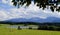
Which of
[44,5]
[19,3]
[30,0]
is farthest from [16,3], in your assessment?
[44,5]

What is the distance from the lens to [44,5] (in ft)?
11.6

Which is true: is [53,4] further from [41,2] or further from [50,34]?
[50,34]

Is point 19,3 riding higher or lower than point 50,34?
higher

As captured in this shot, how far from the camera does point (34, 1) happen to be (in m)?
3.45

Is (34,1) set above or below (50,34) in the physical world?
above

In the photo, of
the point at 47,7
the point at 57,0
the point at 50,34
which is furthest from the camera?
the point at 50,34

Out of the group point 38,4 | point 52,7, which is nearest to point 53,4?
point 52,7

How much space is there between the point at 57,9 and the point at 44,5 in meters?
0.26

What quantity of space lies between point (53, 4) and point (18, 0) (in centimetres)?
67

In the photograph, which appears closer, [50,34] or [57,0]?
[57,0]

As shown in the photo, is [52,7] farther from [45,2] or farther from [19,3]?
[19,3]

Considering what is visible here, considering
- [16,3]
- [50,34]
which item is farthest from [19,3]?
[50,34]

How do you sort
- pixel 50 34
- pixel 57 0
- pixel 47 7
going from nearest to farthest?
pixel 57 0 < pixel 47 7 < pixel 50 34

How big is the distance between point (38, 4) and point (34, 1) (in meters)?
0.13
